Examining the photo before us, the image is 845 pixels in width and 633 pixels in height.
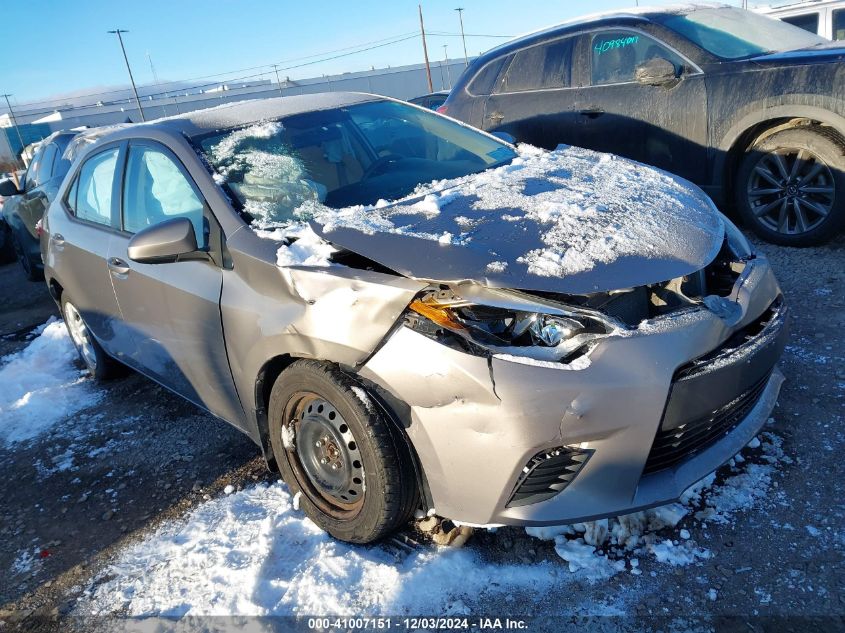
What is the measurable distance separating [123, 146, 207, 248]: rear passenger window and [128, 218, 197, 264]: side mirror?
4.6 inches

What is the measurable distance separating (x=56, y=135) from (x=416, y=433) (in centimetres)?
855

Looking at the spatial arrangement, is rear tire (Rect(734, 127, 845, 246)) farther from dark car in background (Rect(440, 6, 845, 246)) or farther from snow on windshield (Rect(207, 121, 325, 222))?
Answer: snow on windshield (Rect(207, 121, 325, 222))

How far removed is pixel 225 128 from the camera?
3.00 metres

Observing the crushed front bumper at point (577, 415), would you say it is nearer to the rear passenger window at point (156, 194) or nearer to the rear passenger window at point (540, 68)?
the rear passenger window at point (156, 194)

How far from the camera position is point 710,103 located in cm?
446

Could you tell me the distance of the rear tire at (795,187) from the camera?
4055 millimetres

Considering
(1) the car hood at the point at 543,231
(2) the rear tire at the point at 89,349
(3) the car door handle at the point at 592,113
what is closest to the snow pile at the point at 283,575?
(1) the car hood at the point at 543,231

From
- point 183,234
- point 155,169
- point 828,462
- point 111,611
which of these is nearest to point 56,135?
point 155,169

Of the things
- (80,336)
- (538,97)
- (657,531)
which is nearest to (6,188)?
(80,336)

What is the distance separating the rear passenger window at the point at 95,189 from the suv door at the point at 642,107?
142 inches

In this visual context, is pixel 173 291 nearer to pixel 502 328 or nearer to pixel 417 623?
pixel 502 328

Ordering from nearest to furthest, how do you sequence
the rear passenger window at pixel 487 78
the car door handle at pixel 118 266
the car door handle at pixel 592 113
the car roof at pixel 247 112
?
the car roof at pixel 247 112
the car door handle at pixel 118 266
the car door handle at pixel 592 113
the rear passenger window at pixel 487 78

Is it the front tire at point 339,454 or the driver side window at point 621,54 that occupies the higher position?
the driver side window at point 621,54

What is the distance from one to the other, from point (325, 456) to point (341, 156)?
5.05 ft
